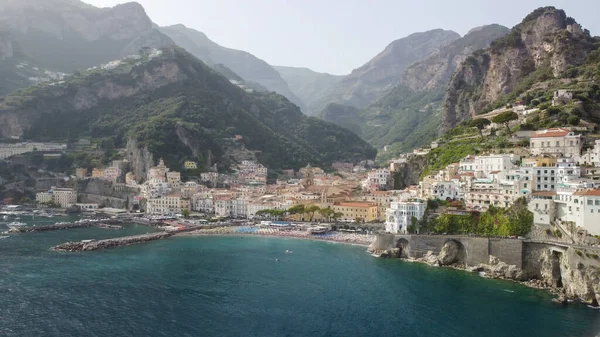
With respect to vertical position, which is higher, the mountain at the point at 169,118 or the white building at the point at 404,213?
the mountain at the point at 169,118

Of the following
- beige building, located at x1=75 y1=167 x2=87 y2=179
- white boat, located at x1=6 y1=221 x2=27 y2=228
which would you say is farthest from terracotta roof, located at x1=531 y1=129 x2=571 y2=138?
beige building, located at x1=75 y1=167 x2=87 y2=179

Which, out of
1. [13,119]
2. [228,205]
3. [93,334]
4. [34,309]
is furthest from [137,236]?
[13,119]

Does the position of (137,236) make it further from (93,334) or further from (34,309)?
(93,334)

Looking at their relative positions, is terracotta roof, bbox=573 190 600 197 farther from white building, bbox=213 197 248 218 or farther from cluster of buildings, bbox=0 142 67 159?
cluster of buildings, bbox=0 142 67 159

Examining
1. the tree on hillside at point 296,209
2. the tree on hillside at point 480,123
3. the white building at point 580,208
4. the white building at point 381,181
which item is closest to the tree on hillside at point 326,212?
the tree on hillside at point 296,209

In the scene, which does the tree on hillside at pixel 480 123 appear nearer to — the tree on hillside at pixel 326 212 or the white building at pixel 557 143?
the white building at pixel 557 143

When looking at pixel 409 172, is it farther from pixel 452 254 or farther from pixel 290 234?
pixel 452 254
